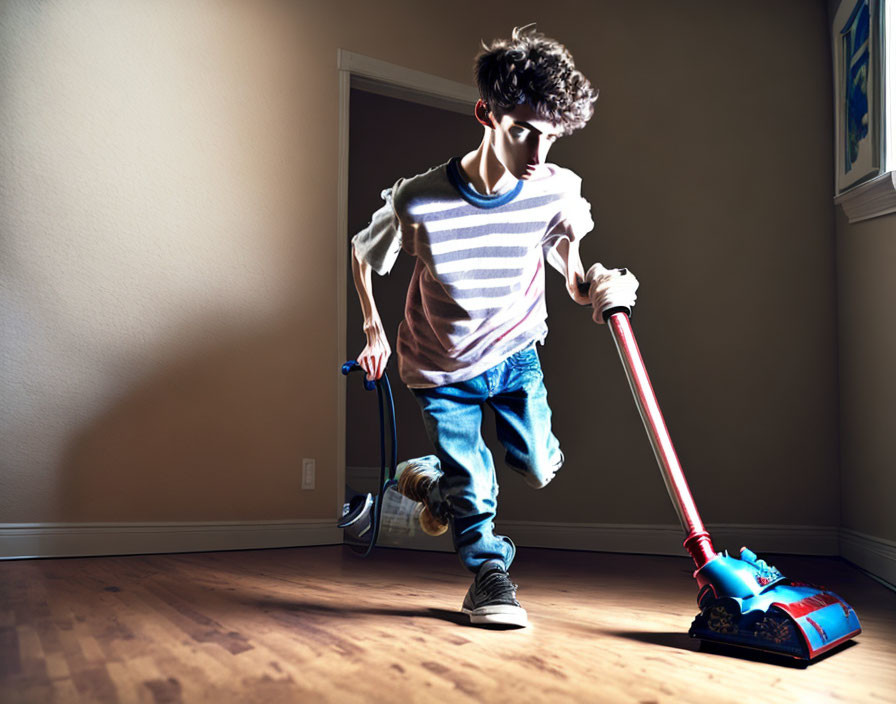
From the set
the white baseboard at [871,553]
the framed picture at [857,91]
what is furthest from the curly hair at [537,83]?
the white baseboard at [871,553]

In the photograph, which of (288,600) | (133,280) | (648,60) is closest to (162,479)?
(133,280)

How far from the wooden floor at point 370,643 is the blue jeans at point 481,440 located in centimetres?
17

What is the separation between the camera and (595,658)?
1.31 m

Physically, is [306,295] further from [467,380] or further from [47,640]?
[47,640]

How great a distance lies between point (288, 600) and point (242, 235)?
1.48 m

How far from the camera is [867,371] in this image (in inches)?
98.5

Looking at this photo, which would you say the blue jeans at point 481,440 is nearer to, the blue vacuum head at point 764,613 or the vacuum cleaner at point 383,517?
the blue vacuum head at point 764,613

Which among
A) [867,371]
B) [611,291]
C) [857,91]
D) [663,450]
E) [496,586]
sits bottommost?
[496,586]

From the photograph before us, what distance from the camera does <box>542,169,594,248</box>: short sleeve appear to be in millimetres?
1665

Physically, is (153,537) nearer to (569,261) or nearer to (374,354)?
(374,354)

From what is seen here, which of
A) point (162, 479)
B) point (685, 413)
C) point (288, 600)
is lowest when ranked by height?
point (288, 600)

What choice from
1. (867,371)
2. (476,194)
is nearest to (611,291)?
(476,194)

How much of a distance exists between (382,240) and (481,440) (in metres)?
0.46

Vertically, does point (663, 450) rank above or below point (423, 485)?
above
